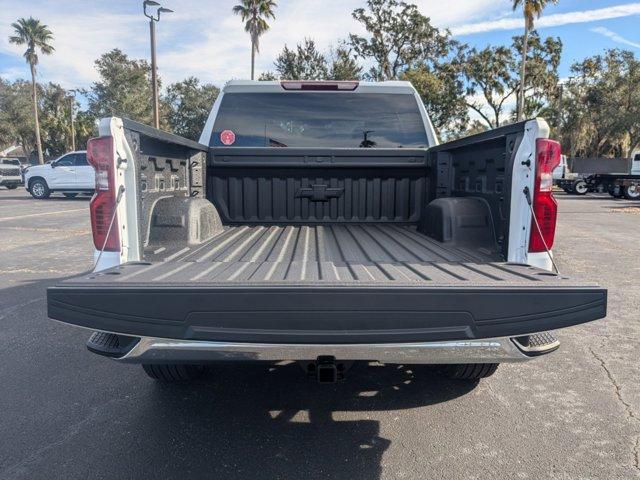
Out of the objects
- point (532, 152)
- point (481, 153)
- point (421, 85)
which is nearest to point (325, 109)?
point (481, 153)

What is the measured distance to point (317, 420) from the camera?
2971 mm

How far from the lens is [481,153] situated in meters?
3.35

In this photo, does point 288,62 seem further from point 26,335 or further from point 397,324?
point 397,324

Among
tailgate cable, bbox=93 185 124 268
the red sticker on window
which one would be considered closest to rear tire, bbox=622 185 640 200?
the red sticker on window

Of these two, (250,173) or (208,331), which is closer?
(208,331)

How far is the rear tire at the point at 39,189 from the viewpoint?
70.0 ft

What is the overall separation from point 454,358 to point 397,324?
1.14 feet

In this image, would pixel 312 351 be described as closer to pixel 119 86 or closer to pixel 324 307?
pixel 324 307

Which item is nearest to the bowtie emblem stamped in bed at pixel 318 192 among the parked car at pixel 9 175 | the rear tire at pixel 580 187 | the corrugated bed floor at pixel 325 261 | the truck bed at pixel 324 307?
the corrugated bed floor at pixel 325 261

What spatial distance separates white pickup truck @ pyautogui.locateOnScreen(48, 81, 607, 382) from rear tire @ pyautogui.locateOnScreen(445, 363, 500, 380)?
18mm

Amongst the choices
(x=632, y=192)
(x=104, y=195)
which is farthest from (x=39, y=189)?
(x=632, y=192)

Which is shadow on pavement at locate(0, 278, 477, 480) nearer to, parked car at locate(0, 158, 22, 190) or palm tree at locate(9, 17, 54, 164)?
parked car at locate(0, 158, 22, 190)

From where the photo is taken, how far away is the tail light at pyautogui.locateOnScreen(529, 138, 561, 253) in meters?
2.56

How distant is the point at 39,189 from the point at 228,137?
68.4 ft
